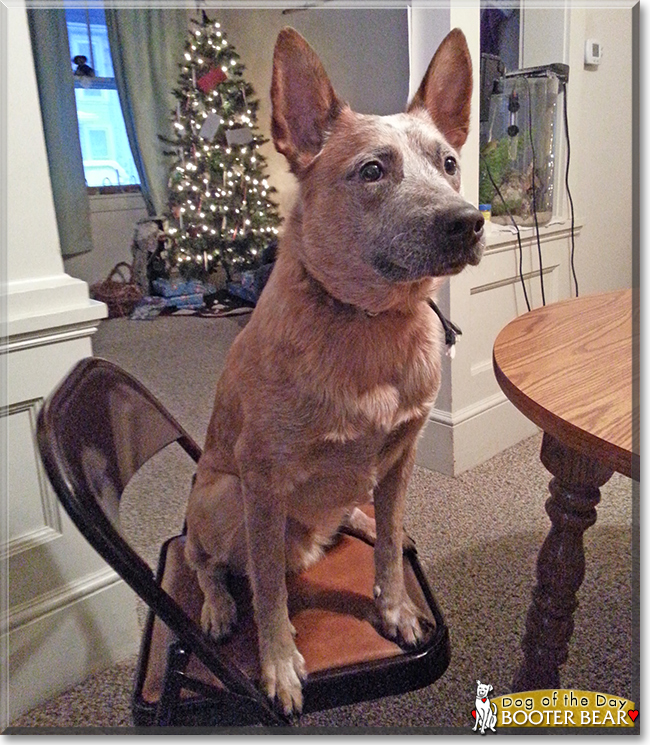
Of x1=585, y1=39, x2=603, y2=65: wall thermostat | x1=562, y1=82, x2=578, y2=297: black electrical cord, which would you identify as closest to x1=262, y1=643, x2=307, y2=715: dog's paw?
x1=562, y1=82, x2=578, y2=297: black electrical cord

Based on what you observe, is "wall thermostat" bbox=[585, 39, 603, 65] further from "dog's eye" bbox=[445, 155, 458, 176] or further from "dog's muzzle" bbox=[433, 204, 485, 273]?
"dog's muzzle" bbox=[433, 204, 485, 273]

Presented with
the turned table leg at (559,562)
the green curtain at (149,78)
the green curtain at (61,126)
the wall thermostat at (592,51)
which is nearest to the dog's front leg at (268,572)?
the turned table leg at (559,562)

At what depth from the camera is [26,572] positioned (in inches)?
45.7

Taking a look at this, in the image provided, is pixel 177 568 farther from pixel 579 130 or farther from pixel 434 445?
pixel 579 130

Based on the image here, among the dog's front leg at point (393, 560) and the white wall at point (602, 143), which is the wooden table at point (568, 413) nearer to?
the dog's front leg at point (393, 560)

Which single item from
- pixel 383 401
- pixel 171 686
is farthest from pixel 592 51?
pixel 171 686

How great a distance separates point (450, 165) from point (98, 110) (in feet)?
14.6

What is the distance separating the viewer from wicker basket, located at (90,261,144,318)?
422 centimetres

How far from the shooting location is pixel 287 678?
79 cm

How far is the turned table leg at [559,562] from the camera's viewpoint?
3.17 ft

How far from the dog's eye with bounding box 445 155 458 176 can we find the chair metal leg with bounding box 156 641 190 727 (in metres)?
0.78

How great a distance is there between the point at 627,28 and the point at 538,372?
224 cm

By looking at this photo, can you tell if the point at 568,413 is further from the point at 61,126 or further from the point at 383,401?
the point at 61,126

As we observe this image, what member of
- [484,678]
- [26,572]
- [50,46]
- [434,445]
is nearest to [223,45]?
[50,46]
